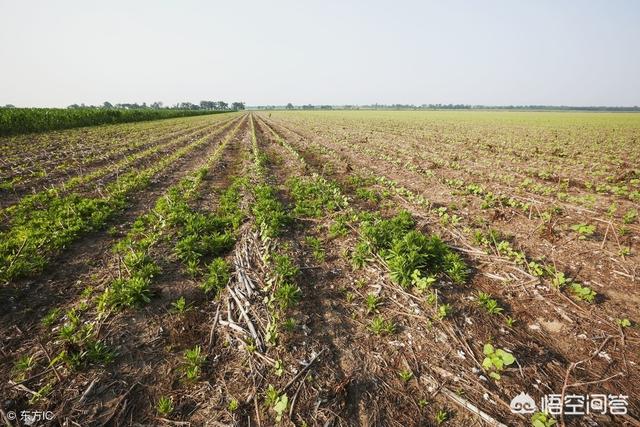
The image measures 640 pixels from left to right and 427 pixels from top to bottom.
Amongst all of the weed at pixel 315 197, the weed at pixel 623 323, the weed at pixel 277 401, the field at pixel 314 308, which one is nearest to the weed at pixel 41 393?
the field at pixel 314 308

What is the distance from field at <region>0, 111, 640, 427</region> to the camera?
3.54 meters

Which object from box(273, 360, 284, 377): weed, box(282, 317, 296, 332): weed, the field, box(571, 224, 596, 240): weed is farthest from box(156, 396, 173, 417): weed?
box(571, 224, 596, 240): weed

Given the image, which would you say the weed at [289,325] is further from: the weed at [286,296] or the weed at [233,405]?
the weed at [233,405]

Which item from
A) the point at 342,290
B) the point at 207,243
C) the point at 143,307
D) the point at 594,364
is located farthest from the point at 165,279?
the point at 594,364

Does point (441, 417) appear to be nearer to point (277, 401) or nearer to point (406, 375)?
point (406, 375)

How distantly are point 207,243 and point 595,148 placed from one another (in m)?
27.8

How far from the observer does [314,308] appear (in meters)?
5.05

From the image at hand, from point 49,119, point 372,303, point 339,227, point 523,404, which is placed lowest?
point 523,404

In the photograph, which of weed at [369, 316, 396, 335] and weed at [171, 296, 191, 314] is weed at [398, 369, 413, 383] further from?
weed at [171, 296, 191, 314]

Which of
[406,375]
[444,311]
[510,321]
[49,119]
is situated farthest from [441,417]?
[49,119]

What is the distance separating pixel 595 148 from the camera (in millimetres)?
21141

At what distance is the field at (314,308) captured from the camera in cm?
354

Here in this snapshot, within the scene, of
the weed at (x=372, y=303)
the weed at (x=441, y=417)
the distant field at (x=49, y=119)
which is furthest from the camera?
the distant field at (x=49, y=119)

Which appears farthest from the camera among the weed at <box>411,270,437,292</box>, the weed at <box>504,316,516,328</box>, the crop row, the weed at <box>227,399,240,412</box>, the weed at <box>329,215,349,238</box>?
the weed at <box>329,215,349,238</box>
